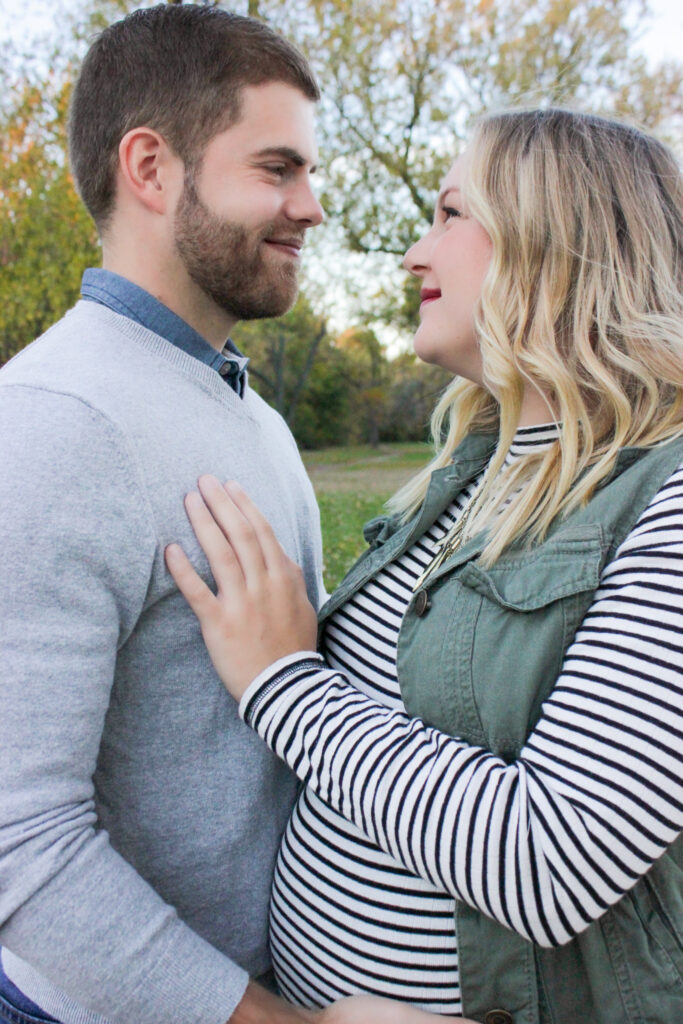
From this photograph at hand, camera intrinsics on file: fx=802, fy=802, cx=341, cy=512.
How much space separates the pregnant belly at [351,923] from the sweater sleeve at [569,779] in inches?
7.9

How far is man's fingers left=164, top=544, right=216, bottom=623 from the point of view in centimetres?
150

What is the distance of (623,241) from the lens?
1.64 meters

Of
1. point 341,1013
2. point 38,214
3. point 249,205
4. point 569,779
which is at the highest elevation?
point 38,214

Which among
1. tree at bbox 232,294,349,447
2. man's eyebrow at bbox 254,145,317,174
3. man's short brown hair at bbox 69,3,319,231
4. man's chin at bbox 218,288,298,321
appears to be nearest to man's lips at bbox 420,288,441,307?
man's chin at bbox 218,288,298,321

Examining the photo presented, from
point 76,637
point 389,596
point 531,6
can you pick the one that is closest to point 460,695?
point 389,596

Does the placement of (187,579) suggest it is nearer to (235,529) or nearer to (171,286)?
(235,529)

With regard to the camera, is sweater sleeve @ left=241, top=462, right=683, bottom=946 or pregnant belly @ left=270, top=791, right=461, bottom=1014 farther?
pregnant belly @ left=270, top=791, right=461, bottom=1014

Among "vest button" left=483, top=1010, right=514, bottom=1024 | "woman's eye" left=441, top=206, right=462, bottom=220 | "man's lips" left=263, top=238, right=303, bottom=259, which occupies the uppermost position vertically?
"woman's eye" left=441, top=206, right=462, bottom=220

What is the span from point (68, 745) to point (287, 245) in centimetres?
132

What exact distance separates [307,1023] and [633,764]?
81 centimetres

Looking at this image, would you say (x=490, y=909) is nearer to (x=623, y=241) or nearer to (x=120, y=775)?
(x=120, y=775)

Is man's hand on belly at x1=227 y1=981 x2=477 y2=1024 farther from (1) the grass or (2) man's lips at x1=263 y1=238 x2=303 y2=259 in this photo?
(1) the grass

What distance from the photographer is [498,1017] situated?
1.37 m

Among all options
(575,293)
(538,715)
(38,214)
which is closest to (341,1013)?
(538,715)
